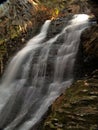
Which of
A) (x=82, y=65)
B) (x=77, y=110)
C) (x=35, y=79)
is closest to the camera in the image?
(x=77, y=110)

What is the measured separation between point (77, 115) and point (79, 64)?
396 cm

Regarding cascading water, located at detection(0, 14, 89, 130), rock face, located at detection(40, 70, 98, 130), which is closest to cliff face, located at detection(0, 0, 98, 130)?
rock face, located at detection(40, 70, 98, 130)

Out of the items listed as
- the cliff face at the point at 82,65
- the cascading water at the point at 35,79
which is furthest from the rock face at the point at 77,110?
the cascading water at the point at 35,79

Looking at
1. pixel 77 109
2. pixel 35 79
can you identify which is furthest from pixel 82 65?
pixel 77 109

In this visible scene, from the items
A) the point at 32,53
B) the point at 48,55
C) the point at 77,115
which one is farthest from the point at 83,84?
the point at 32,53

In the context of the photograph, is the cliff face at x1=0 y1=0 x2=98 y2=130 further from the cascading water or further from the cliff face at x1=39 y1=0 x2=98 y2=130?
the cascading water

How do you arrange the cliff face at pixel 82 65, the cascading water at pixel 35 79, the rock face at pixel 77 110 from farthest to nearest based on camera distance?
the cascading water at pixel 35 79, the cliff face at pixel 82 65, the rock face at pixel 77 110

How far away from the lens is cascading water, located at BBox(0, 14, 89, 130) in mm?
8492

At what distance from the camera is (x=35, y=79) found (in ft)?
33.7

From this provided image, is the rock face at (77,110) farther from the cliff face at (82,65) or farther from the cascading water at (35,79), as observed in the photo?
the cascading water at (35,79)

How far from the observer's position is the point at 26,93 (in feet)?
31.9

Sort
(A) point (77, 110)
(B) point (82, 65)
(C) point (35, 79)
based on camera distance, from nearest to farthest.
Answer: (A) point (77, 110) → (B) point (82, 65) → (C) point (35, 79)

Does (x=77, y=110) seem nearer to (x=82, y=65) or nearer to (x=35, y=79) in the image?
(x=82, y=65)

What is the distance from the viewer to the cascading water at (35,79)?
8.49 metres
